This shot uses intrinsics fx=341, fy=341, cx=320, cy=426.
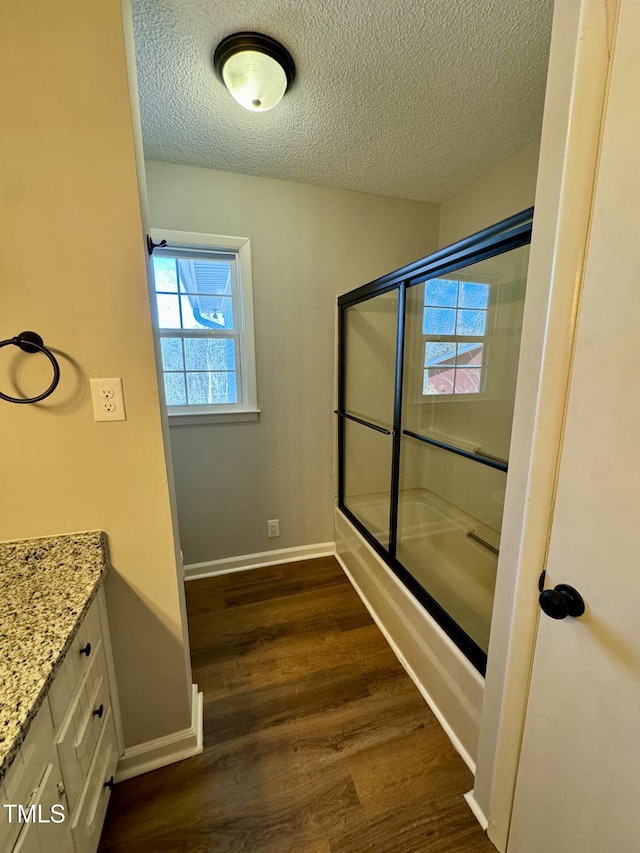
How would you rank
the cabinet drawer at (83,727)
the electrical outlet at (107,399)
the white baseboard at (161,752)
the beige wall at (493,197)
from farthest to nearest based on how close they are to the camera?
the beige wall at (493,197) < the white baseboard at (161,752) < the electrical outlet at (107,399) < the cabinet drawer at (83,727)

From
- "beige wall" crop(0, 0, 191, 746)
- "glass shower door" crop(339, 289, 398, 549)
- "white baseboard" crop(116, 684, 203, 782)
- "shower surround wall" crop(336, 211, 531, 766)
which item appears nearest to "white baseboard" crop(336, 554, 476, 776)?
"shower surround wall" crop(336, 211, 531, 766)

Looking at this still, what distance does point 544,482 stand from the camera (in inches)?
31.2

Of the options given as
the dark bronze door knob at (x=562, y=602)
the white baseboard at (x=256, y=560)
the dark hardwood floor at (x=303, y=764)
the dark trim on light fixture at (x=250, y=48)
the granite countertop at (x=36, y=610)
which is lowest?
the dark hardwood floor at (x=303, y=764)

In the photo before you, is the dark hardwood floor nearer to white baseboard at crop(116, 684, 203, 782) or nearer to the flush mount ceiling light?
white baseboard at crop(116, 684, 203, 782)

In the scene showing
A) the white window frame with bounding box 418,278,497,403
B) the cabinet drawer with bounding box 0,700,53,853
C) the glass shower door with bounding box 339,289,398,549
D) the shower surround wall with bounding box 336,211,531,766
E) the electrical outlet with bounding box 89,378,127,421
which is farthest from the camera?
the glass shower door with bounding box 339,289,398,549

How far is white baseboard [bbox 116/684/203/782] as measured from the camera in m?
1.22

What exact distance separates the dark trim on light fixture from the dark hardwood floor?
8.29 ft

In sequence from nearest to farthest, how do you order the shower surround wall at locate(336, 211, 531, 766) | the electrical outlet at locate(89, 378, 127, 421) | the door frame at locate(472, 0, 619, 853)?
the door frame at locate(472, 0, 619, 853) → the electrical outlet at locate(89, 378, 127, 421) → the shower surround wall at locate(336, 211, 531, 766)

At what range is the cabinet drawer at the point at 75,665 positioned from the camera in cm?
76

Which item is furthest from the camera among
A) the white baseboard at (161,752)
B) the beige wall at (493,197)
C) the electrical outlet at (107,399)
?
the beige wall at (493,197)

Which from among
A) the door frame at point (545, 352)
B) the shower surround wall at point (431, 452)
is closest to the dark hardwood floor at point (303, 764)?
the shower surround wall at point (431, 452)

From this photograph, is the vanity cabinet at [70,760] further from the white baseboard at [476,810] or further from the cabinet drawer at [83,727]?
the white baseboard at [476,810]

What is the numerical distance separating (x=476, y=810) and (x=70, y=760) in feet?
4.07

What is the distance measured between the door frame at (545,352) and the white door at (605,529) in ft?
0.09
